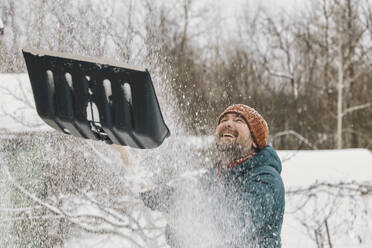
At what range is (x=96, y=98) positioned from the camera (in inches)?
67.1

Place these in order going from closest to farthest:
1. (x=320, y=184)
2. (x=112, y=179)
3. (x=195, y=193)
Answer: (x=195, y=193) → (x=112, y=179) → (x=320, y=184)

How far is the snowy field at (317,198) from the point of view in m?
4.52

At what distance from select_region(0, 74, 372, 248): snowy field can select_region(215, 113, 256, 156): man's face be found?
3.11 meters

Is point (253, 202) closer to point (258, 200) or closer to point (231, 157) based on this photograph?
point (258, 200)

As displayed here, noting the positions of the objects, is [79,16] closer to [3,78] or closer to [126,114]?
[3,78]

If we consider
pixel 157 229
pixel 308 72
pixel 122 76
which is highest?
pixel 122 76

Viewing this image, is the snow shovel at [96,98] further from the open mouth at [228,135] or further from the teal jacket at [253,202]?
the teal jacket at [253,202]

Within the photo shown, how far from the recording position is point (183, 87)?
3.94 metres

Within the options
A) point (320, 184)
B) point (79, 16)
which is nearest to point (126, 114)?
point (79, 16)

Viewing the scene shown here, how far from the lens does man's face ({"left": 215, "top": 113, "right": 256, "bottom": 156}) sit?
173cm

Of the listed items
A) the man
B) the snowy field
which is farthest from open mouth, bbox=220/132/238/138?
the snowy field

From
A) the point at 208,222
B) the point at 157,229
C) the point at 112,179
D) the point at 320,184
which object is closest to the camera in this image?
the point at 208,222

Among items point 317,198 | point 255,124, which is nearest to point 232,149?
point 255,124

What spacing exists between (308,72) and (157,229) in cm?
1518
